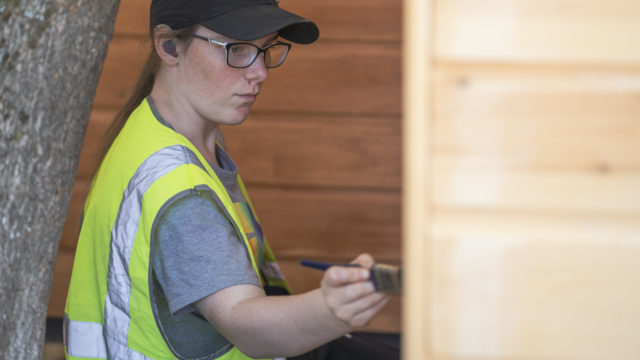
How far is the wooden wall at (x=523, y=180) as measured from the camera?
103cm

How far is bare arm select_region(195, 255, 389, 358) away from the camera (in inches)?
41.1

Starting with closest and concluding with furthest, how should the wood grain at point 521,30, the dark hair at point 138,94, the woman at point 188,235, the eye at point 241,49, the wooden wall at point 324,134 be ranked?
the wood grain at point 521,30 < the woman at point 188,235 < the eye at point 241,49 < the dark hair at point 138,94 < the wooden wall at point 324,134

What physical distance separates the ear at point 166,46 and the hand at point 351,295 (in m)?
0.60

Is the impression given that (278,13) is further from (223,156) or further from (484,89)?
(484,89)

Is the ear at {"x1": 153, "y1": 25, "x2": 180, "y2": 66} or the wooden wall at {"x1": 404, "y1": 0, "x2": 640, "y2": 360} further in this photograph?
the ear at {"x1": 153, "y1": 25, "x2": 180, "y2": 66}

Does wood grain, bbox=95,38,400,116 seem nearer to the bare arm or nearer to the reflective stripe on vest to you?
the reflective stripe on vest

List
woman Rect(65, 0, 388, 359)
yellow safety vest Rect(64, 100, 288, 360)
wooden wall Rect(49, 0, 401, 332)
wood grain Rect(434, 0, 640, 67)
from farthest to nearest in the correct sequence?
wooden wall Rect(49, 0, 401, 332), yellow safety vest Rect(64, 100, 288, 360), woman Rect(65, 0, 388, 359), wood grain Rect(434, 0, 640, 67)

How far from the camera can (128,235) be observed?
1.29 meters

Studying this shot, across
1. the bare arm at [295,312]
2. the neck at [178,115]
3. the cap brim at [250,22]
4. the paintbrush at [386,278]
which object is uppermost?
the cap brim at [250,22]

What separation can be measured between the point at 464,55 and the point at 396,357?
910 mm

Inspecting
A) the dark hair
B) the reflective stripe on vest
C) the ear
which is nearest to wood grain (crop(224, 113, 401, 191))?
the dark hair

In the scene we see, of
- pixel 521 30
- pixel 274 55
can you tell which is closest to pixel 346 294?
pixel 521 30

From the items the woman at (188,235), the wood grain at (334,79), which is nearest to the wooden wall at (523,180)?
the woman at (188,235)

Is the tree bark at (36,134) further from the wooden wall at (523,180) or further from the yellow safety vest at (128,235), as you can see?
Answer: the wooden wall at (523,180)
